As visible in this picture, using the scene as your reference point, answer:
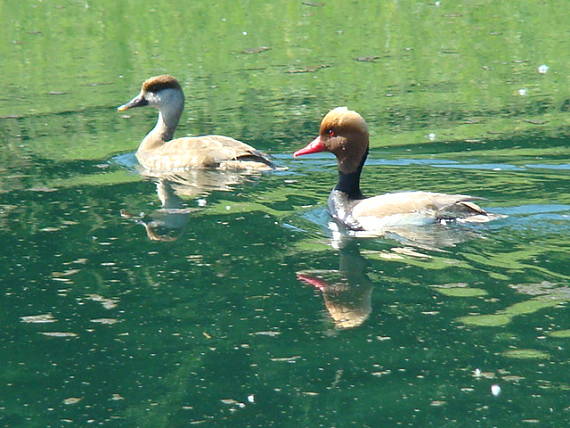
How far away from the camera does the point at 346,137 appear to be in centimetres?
1131

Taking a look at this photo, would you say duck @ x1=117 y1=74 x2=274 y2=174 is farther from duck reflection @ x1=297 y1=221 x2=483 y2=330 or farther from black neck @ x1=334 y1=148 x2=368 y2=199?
duck reflection @ x1=297 y1=221 x2=483 y2=330

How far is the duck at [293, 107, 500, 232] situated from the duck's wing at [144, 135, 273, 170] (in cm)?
156

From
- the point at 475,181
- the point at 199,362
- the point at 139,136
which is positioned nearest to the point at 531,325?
the point at 199,362

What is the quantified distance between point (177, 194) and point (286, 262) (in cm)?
291

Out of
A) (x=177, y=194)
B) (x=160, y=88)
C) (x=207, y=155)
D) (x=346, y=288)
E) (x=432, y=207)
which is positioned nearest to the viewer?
(x=346, y=288)

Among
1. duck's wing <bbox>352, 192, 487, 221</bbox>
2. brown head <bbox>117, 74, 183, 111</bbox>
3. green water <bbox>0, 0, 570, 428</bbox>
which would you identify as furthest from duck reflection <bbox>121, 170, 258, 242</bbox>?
duck's wing <bbox>352, 192, 487, 221</bbox>

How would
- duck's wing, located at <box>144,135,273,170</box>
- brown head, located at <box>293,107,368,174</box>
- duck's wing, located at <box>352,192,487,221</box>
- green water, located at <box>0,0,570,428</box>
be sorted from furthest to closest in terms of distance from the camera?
duck's wing, located at <box>144,135,273,170</box>
brown head, located at <box>293,107,368,174</box>
duck's wing, located at <box>352,192,487,221</box>
green water, located at <box>0,0,570,428</box>

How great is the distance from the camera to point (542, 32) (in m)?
21.9

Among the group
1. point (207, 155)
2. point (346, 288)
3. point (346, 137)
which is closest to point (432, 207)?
point (346, 137)

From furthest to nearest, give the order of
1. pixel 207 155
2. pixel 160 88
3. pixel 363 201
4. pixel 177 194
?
pixel 160 88 < pixel 207 155 < pixel 177 194 < pixel 363 201

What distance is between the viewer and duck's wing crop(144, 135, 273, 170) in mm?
12859

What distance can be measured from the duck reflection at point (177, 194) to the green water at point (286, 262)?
39 mm

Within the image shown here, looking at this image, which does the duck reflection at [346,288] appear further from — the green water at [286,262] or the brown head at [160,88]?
the brown head at [160,88]

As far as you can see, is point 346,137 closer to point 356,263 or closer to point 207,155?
point 356,263
